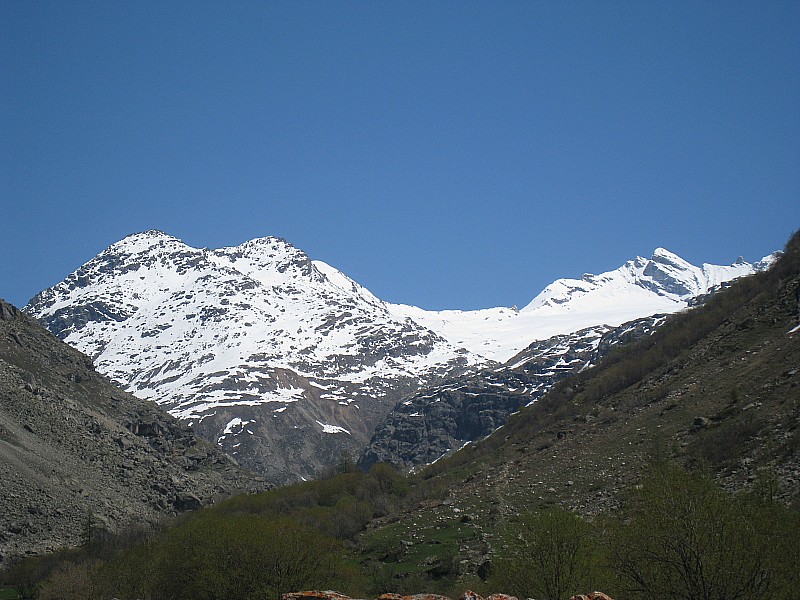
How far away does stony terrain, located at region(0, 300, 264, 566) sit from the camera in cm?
9969

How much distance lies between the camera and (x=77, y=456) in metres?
119

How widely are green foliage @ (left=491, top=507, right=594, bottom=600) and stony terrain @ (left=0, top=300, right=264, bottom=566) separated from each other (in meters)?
74.5

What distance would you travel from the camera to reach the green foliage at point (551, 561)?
117 feet

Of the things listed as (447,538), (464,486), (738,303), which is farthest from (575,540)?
(738,303)

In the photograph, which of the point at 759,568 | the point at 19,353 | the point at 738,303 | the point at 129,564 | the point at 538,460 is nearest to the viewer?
Answer: the point at 759,568

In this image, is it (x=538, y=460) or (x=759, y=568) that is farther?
(x=538, y=460)

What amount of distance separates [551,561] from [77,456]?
3930 inches

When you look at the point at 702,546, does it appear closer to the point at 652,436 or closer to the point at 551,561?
the point at 551,561

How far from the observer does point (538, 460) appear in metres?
72.4

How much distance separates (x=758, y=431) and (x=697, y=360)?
78.9 ft

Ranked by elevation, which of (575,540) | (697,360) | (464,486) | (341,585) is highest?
(697,360)

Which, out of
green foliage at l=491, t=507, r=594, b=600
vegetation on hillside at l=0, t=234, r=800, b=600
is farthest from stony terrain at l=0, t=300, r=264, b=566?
green foliage at l=491, t=507, r=594, b=600

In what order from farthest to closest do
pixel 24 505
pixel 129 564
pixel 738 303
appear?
pixel 24 505 < pixel 738 303 < pixel 129 564

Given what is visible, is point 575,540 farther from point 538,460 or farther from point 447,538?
point 538,460
